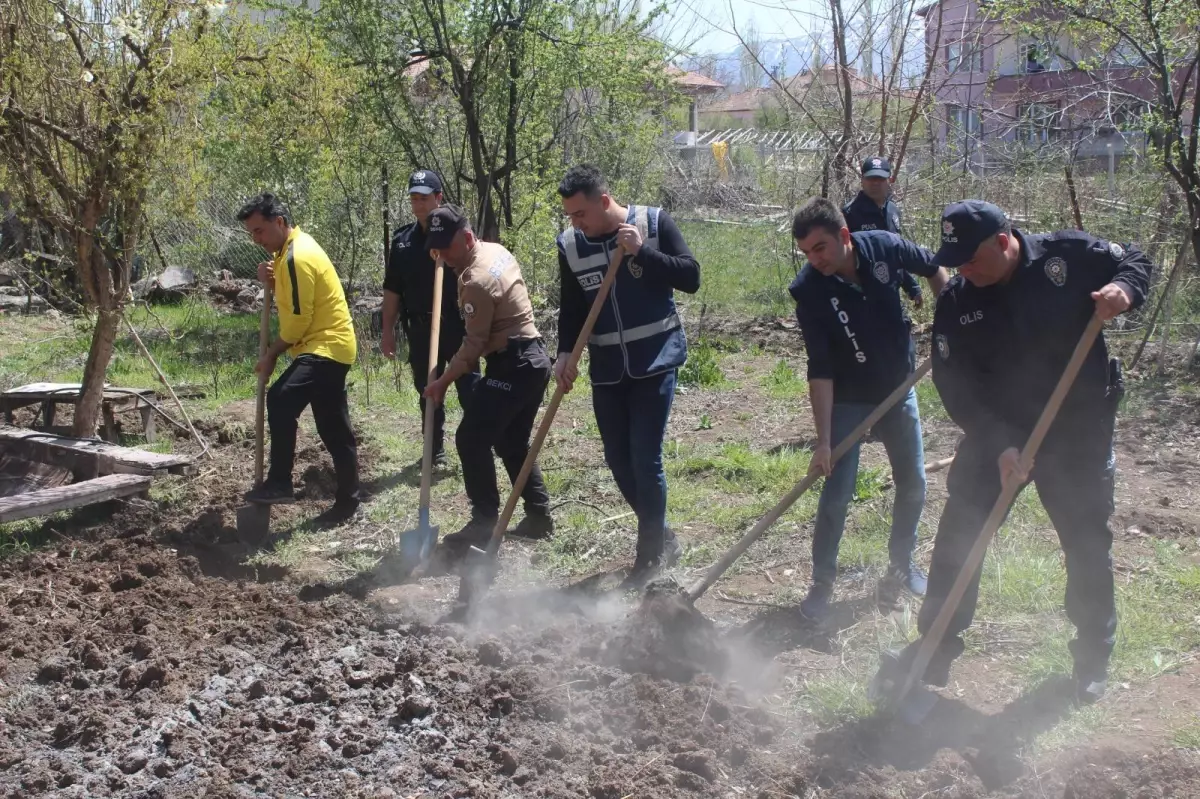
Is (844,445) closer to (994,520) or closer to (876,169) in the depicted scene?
(994,520)

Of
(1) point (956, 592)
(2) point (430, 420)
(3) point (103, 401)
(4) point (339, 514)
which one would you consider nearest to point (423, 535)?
(2) point (430, 420)

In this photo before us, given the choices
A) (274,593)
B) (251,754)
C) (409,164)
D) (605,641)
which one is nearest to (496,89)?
(409,164)

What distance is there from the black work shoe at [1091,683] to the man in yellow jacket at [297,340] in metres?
4.11

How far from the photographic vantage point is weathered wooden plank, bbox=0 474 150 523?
5715mm

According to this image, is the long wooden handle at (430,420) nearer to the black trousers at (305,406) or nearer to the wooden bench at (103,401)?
the black trousers at (305,406)

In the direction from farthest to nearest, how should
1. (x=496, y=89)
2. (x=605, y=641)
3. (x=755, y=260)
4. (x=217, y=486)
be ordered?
(x=755, y=260), (x=496, y=89), (x=217, y=486), (x=605, y=641)

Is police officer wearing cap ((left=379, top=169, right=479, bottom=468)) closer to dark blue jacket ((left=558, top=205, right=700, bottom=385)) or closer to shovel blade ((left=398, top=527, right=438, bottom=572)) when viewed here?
shovel blade ((left=398, top=527, right=438, bottom=572))

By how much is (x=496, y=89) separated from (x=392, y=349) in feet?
15.0

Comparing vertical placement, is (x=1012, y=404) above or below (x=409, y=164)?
below

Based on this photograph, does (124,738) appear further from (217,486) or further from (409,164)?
(409,164)

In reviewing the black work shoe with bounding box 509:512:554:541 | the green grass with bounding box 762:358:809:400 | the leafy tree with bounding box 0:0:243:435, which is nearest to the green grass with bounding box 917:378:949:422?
the green grass with bounding box 762:358:809:400

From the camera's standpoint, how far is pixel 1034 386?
359 centimetres

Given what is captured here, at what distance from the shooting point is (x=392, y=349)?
6.91 metres

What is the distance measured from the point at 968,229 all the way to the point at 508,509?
8.42ft
